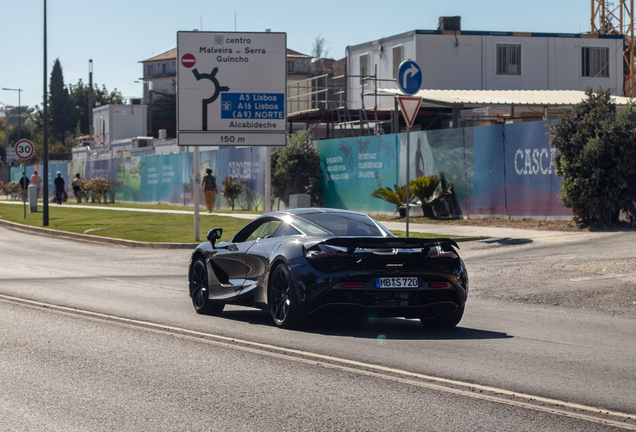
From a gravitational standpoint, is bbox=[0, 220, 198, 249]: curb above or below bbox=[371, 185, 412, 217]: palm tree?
below

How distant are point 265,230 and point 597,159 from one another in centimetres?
1086

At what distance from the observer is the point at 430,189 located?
24516mm

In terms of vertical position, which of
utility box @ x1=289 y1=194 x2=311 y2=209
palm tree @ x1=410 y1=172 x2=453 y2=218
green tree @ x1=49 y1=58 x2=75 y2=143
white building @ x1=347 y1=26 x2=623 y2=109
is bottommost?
utility box @ x1=289 y1=194 x2=311 y2=209

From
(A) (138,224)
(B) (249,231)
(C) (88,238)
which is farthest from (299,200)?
(B) (249,231)

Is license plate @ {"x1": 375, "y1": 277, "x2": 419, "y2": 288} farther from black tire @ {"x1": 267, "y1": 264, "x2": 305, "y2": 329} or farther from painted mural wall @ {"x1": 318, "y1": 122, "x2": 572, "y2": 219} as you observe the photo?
painted mural wall @ {"x1": 318, "y1": 122, "x2": 572, "y2": 219}

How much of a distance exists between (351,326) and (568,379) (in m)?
3.31

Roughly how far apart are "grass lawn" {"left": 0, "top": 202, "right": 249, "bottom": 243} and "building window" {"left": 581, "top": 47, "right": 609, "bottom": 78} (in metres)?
23.9

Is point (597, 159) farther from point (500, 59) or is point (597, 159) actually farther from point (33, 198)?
point (33, 198)

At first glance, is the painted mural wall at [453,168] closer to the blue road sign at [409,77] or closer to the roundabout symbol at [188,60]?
the blue road sign at [409,77]

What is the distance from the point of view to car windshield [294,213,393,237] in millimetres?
9125

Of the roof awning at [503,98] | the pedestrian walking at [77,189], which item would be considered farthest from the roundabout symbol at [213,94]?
the pedestrian walking at [77,189]

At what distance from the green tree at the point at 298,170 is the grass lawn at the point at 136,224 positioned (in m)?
3.32

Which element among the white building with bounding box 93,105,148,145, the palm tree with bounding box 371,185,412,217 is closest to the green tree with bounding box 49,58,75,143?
the white building with bounding box 93,105,148,145

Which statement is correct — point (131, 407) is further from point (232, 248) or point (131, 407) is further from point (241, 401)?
point (232, 248)
